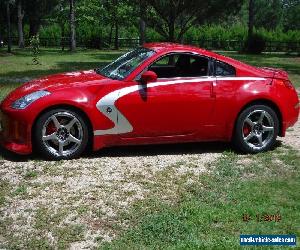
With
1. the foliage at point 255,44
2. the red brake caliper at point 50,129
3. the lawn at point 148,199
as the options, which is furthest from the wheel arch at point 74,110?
the foliage at point 255,44

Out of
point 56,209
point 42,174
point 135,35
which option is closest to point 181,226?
point 56,209

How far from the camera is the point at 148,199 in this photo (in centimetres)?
493

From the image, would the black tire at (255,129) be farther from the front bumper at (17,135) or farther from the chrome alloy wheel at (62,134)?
the front bumper at (17,135)

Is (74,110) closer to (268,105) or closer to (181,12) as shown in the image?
(268,105)

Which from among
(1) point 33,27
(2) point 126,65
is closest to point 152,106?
(2) point 126,65

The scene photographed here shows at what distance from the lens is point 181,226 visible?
4.27 metres

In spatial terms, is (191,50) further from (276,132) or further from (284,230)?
(284,230)

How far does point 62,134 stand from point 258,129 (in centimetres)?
266

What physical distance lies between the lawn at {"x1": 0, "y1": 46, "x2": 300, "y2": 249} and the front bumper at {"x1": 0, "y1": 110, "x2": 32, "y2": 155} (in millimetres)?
172

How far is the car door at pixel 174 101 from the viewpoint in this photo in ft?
20.6

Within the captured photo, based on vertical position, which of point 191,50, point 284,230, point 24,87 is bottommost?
point 284,230

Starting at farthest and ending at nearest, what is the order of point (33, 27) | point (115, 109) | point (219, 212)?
point (33, 27) < point (115, 109) < point (219, 212)

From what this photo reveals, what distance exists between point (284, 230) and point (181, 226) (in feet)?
2.90

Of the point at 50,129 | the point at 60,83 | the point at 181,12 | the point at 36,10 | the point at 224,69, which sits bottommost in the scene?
the point at 50,129
